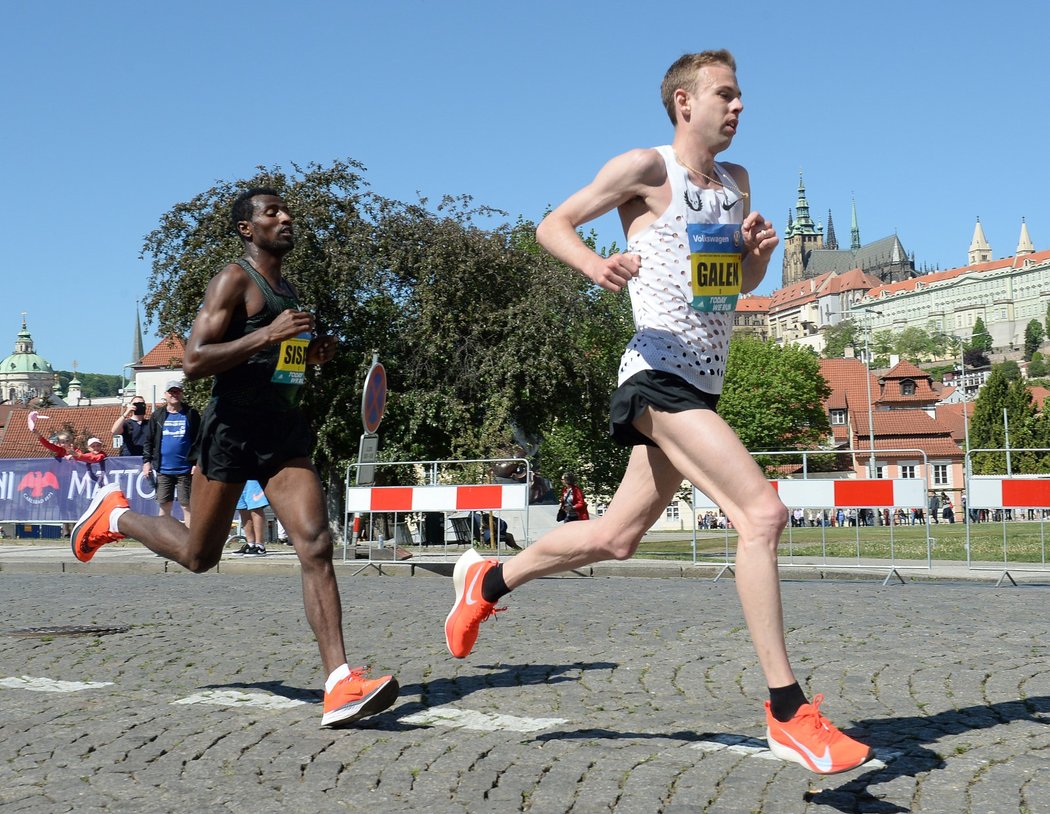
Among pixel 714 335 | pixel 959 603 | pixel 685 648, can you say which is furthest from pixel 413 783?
pixel 959 603

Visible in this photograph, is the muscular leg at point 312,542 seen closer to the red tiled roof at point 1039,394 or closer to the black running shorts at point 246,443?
the black running shorts at point 246,443

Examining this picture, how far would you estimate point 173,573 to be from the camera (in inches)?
598

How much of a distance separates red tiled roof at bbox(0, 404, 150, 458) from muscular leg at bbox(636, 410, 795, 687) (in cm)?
8629

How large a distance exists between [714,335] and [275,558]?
13.2 metres

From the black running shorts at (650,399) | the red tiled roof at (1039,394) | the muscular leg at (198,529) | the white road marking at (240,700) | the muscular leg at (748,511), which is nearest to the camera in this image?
the muscular leg at (748,511)

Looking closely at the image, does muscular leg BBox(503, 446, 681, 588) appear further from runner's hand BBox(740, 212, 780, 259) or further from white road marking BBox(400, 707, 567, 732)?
runner's hand BBox(740, 212, 780, 259)

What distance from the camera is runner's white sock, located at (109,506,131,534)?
6.13 m

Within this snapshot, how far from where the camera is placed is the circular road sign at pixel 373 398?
15797 millimetres

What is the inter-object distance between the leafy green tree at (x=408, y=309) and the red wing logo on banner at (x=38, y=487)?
34.5ft

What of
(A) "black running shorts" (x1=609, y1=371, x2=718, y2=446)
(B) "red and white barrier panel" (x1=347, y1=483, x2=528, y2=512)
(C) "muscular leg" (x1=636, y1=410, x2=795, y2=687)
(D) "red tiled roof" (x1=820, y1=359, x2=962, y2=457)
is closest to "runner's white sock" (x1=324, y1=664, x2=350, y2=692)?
(A) "black running shorts" (x1=609, y1=371, x2=718, y2=446)

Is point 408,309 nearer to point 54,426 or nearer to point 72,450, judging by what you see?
point 72,450

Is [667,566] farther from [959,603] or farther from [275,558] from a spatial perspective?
[959,603]

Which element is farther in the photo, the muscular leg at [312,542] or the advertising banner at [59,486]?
the advertising banner at [59,486]

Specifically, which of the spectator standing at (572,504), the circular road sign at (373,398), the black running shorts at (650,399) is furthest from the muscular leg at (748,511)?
the spectator standing at (572,504)
